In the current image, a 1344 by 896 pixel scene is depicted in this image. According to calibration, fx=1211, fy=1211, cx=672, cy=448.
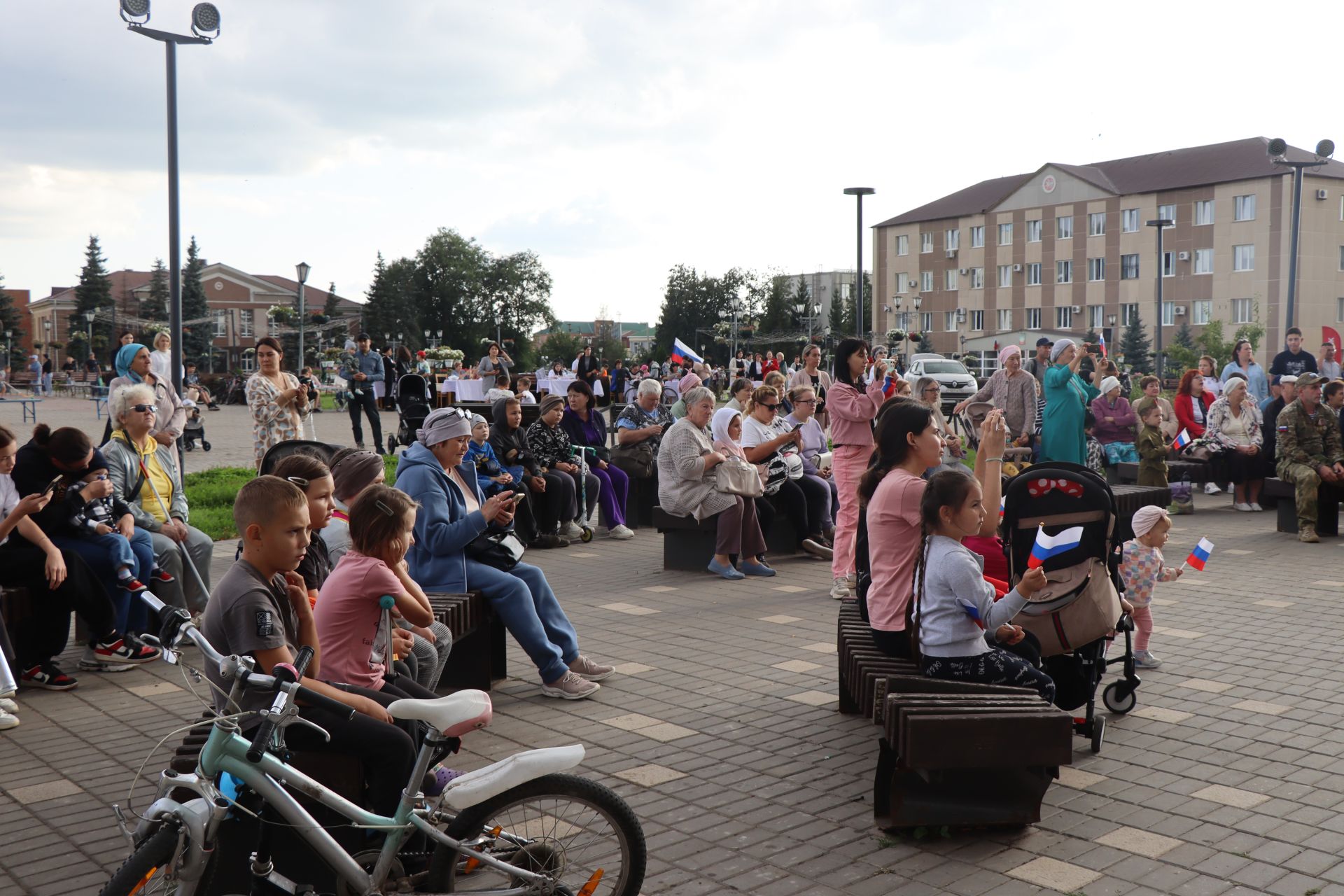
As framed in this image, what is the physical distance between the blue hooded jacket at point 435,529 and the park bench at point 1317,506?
9876 mm

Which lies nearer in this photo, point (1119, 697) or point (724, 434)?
point (1119, 697)

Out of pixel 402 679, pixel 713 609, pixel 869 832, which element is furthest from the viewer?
pixel 713 609

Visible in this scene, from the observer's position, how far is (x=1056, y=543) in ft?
18.8

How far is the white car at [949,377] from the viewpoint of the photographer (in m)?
45.4

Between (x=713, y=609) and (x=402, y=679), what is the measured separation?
442 centimetres

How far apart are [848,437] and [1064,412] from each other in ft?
14.5

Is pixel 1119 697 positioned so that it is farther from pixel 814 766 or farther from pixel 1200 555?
pixel 814 766

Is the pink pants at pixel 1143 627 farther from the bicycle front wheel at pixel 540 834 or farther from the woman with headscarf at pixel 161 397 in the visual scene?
the woman with headscarf at pixel 161 397

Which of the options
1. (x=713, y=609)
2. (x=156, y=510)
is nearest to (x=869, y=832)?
(x=713, y=609)

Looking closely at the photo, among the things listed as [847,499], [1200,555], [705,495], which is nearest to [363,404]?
[705,495]

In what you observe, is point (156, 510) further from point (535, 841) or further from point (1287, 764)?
point (1287, 764)

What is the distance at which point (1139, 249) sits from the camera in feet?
260

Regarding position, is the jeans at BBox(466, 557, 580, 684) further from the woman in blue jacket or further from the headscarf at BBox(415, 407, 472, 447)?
the headscarf at BBox(415, 407, 472, 447)

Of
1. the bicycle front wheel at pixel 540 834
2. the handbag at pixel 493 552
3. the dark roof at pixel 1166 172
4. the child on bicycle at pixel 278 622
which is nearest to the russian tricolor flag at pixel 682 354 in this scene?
the handbag at pixel 493 552
